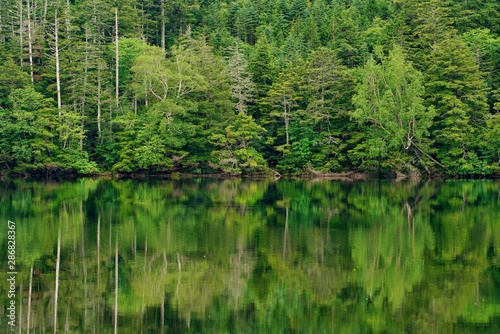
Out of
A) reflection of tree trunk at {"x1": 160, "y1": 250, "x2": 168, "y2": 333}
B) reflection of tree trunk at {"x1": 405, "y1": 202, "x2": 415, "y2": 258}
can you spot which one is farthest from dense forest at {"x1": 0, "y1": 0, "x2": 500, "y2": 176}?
reflection of tree trunk at {"x1": 160, "y1": 250, "x2": 168, "y2": 333}

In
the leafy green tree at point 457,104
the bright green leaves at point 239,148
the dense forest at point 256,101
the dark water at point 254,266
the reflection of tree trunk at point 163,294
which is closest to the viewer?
the reflection of tree trunk at point 163,294

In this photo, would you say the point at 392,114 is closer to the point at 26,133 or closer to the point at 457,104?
the point at 457,104

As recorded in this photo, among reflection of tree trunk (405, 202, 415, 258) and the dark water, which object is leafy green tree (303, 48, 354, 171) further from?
reflection of tree trunk (405, 202, 415, 258)

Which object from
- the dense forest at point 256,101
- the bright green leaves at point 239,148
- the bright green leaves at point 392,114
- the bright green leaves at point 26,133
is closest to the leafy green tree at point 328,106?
the dense forest at point 256,101

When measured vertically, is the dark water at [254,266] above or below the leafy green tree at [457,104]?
below

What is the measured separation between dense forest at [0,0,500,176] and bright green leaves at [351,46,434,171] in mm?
108

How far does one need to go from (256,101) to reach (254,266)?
4176 cm

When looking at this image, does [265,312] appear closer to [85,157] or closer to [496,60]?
[85,157]

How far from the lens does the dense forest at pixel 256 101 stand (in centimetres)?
5450

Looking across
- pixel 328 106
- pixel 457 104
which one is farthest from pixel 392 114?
pixel 328 106

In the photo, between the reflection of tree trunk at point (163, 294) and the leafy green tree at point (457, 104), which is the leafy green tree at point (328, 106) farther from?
the reflection of tree trunk at point (163, 294)

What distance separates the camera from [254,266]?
19.0m

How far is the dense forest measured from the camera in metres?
54.5

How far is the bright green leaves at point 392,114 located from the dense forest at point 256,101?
108mm
